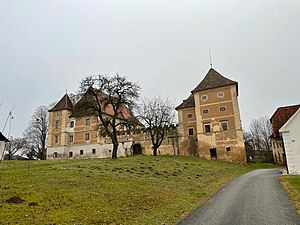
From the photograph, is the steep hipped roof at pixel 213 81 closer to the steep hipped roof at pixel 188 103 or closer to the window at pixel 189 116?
the steep hipped roof at pixel 188 103

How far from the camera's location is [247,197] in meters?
12.5

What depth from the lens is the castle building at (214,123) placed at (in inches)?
1618

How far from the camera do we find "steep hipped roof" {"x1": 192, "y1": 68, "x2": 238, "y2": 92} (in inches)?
1710

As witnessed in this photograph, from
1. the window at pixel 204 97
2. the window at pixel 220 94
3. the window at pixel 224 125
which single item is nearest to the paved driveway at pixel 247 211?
the window at pixel 224 125

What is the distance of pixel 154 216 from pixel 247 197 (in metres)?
5.41

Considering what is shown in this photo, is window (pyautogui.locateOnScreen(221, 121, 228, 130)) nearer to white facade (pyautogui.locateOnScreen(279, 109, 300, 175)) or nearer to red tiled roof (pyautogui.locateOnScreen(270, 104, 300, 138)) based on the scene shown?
red tiled roof (pyautogui.locateOnScreen(270, 104, 300, 138))

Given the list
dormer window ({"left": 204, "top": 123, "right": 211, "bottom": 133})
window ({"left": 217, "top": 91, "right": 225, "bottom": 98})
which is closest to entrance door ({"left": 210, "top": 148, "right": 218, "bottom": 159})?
dormer window ({"left": 204, "top": 123, "right": 211, "bottom": 133})

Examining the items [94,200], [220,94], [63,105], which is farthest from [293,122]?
[63,105]

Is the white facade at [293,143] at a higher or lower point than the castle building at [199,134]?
lower

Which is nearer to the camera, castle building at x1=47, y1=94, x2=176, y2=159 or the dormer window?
the dormer window

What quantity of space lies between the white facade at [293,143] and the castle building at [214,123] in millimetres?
18675

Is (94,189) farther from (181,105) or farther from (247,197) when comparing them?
(181,105)

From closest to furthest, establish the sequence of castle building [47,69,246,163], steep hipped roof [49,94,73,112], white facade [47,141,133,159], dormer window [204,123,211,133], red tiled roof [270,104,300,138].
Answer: red tiled roof [270,104,300,138] → castle building [47,69,246,163] → dormer window [204,123,211,133] → white facade [47,141,133,159] → steep hipped roof [49,94,73,112]

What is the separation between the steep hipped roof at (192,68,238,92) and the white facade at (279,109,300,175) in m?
21.6
